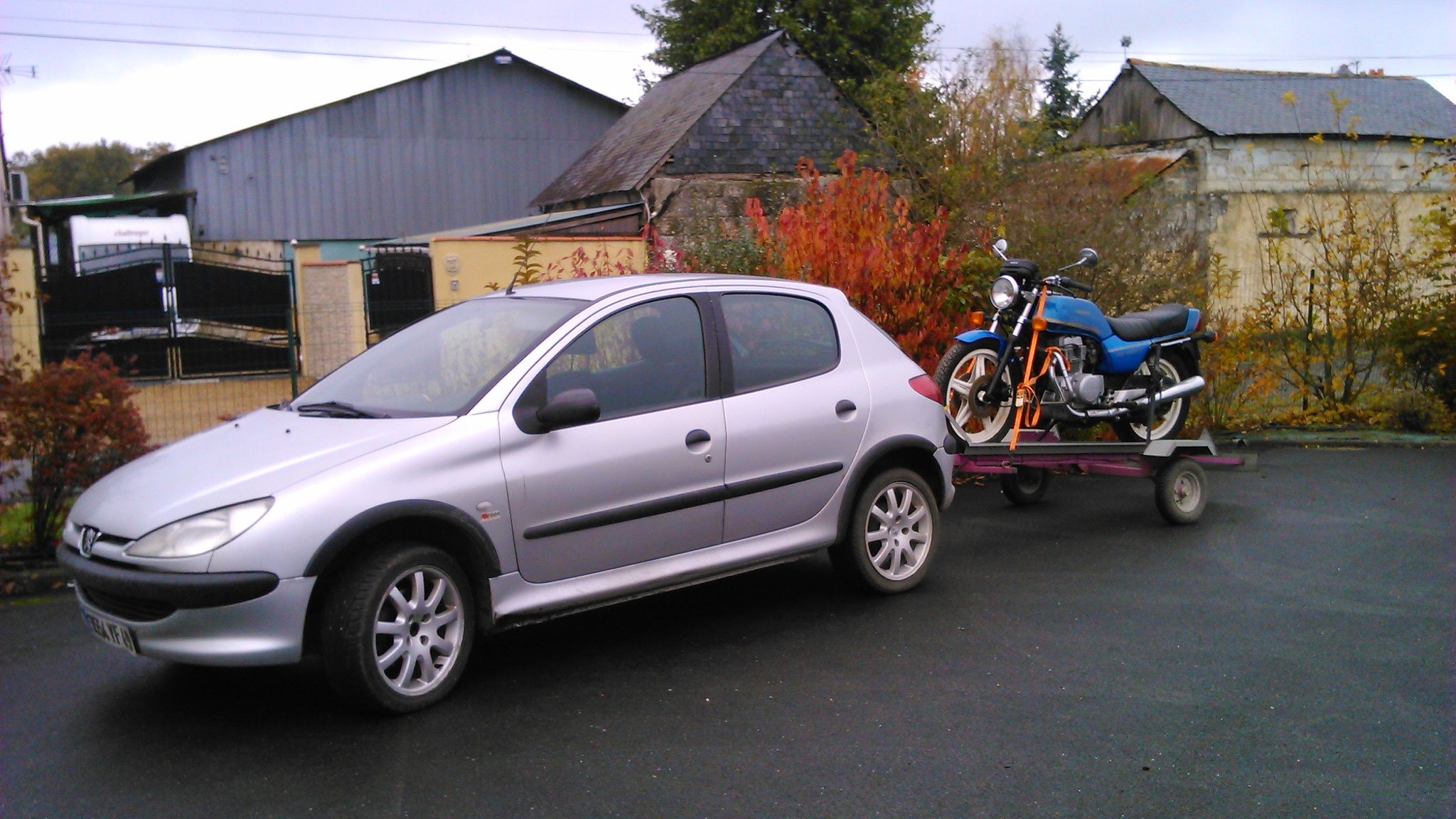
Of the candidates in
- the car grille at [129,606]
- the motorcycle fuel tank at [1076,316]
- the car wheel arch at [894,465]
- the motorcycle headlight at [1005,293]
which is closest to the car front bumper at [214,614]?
the car grille at [129,606]

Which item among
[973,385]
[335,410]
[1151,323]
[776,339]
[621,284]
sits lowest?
[973,385]

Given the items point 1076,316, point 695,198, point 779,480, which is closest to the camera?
point 779,480

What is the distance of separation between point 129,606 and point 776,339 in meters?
3.17

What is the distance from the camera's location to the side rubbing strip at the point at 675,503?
507cm

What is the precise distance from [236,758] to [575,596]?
1455 mm

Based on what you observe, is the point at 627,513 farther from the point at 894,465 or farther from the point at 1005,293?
the point at 1005,293

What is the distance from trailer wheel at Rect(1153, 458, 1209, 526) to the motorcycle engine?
2.26 ft

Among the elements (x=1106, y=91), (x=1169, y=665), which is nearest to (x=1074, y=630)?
(x=1169, y=665)

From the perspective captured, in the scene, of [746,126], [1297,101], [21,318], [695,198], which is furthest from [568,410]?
[1297,101]

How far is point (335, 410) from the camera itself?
17.7 feet

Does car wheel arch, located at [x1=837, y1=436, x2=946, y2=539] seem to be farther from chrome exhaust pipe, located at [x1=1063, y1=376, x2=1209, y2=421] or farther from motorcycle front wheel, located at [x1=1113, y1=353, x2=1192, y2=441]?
motorcycle front wheel, located at [x1=1113, y1=353, x2=1192, y2=441]

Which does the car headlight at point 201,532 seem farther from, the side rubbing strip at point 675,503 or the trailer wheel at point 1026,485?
the trailer wheel at point 1026,485

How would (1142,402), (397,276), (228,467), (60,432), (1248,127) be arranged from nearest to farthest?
(228,467) → (60,432) → (1142,402) → (397,276) → (1248,127)

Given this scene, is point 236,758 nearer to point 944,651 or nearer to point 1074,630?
point 944,651
